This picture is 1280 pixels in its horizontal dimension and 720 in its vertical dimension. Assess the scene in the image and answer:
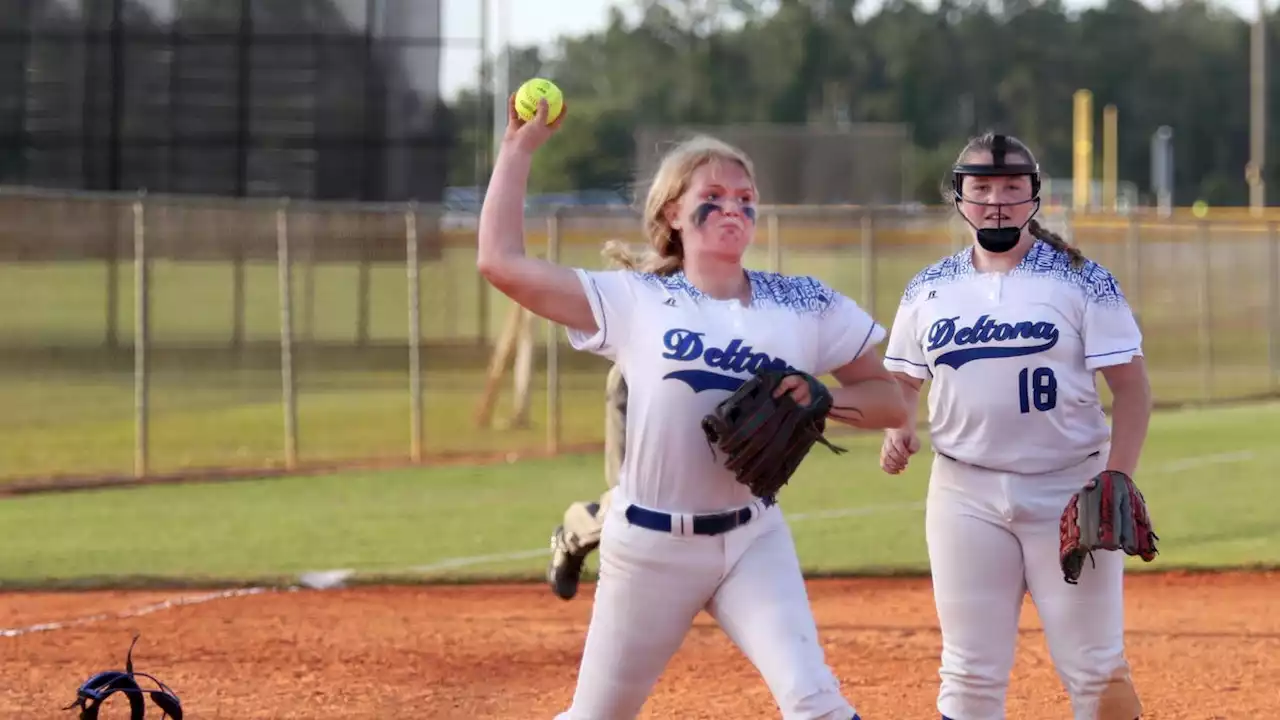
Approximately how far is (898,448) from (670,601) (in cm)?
101

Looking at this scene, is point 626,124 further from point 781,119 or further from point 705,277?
point 705,277

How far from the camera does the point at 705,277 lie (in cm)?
429

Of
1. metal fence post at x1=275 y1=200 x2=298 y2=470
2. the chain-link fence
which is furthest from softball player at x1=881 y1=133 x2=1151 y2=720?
metal fence post at x1=275 y1=200 x2=298 y2=470

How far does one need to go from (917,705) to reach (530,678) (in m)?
1.50

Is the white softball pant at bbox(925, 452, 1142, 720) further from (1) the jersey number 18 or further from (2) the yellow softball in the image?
(2) the yellow softball

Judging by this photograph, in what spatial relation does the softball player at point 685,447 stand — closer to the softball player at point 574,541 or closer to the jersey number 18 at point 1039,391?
the jersey number 18 at point 1039,391

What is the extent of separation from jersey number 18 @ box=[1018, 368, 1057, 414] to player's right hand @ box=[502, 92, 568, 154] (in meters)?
1.48

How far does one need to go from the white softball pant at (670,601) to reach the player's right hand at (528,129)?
0.88 m

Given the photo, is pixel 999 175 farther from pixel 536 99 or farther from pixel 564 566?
pixel 564 566

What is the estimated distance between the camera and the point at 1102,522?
14.7 ft

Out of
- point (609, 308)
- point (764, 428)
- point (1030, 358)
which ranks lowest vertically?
point (764, 428)

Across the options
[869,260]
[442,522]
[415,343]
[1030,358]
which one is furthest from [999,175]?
[869,260]

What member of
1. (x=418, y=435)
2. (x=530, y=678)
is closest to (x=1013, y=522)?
(x=530, y=678)

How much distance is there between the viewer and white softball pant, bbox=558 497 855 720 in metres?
4.12
